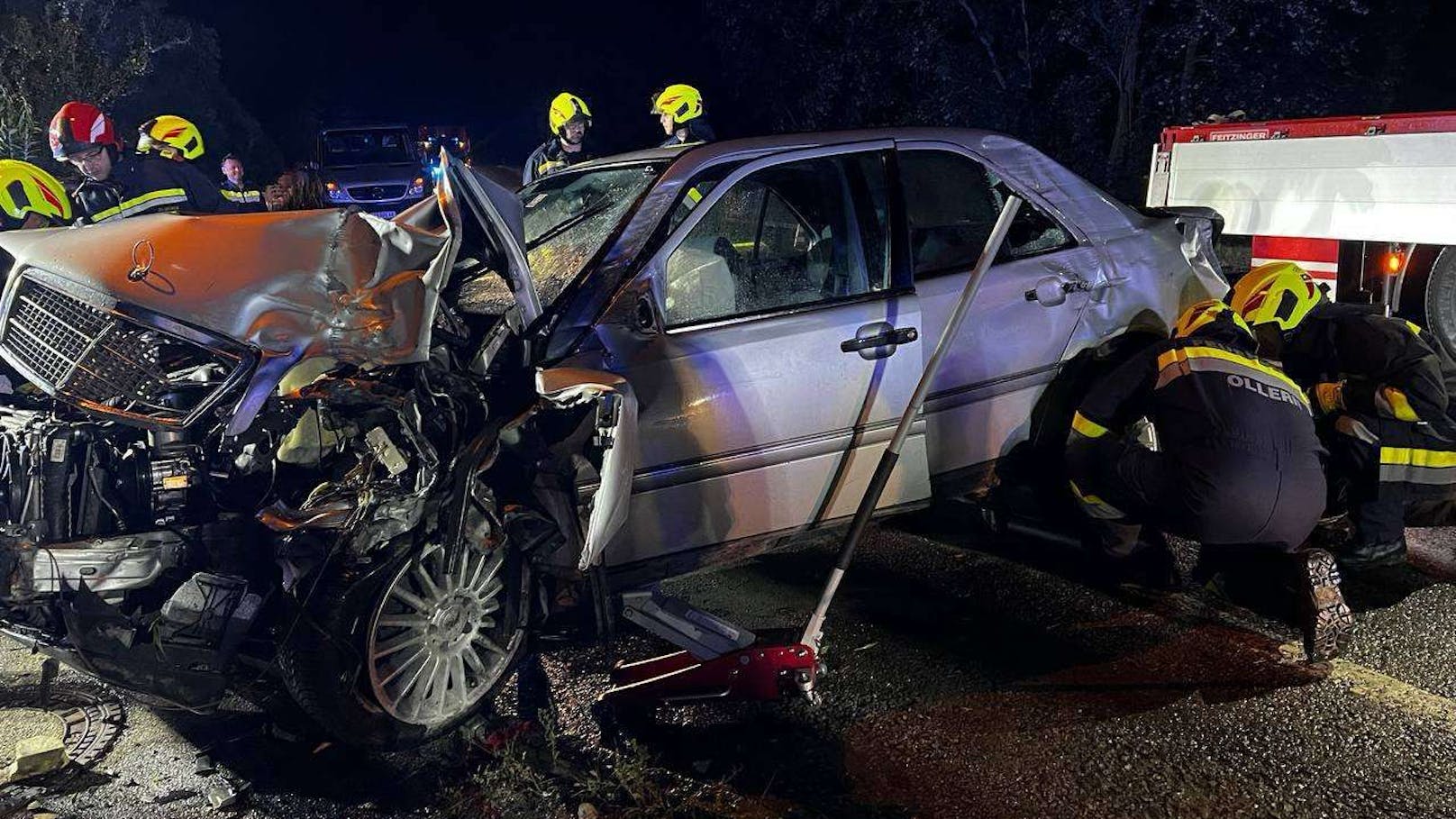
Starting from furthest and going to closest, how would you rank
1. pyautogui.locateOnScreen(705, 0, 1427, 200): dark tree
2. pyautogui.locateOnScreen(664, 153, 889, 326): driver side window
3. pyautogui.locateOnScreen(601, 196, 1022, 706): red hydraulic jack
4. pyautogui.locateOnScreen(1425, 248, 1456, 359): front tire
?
pyautogui.locateOnScreen(705, 0, 1427, 200): dark tree → pyautogui.locateOnScreen(1425, 248, 1456, 359): front tire → pyautogui.locateOnScreen(664, 153, 889, 326): driver side window → pyautogui.locateOnScreen(601, 196, 1022, 706): red hydraulic jack

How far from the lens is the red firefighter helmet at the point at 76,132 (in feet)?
20.9

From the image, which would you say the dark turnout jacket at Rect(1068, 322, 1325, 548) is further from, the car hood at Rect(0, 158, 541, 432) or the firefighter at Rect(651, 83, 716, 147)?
the firefighter at Rect(651, 83, 716, 147)

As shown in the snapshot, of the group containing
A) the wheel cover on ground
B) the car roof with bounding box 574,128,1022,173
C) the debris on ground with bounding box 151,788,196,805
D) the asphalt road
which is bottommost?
the asphalt road

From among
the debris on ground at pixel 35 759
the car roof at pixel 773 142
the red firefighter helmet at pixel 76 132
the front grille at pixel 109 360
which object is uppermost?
the red firefighter helmet at pixel 76 132

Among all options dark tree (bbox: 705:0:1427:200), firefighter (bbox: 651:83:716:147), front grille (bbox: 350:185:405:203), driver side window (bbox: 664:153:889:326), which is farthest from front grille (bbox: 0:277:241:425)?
front grille (bbox: 350:185:405:203)

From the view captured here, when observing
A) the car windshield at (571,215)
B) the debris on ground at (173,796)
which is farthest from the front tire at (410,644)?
the car windshield at (571,215)

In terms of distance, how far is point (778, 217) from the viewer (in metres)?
3.68

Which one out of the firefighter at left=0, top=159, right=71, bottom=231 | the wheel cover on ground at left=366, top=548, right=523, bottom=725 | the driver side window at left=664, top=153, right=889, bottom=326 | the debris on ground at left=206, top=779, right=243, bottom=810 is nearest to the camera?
the debris on ground at left=206, top=779, right=243, bottom=810

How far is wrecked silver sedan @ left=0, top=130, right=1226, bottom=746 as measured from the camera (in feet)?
9.29

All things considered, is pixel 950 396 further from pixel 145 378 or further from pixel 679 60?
pixel 679 60

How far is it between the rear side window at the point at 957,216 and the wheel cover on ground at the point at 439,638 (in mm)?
1870

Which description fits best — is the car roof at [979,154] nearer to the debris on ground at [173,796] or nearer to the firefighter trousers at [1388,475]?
the firefighter trousers at [1388,475]

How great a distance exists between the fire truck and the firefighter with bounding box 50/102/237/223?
277 inches

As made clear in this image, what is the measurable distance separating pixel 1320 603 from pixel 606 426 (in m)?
2.31
